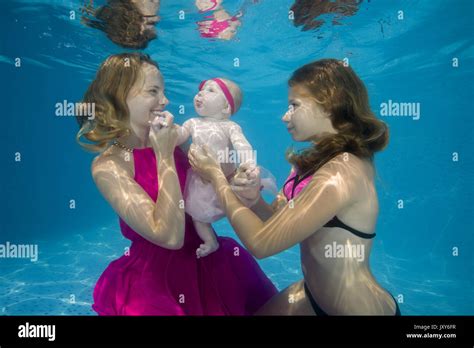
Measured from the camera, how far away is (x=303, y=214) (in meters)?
2.34

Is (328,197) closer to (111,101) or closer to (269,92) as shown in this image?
(111,101)

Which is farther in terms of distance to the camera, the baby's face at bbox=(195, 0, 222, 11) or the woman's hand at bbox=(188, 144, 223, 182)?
the baby's face at bbox=(195, 0, 222, 11)

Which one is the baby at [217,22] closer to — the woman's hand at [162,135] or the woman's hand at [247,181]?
the woman's hand at [162,135]

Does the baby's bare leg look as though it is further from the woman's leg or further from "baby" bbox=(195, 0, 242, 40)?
"baby" bbox=(195, 0, 242, 40)

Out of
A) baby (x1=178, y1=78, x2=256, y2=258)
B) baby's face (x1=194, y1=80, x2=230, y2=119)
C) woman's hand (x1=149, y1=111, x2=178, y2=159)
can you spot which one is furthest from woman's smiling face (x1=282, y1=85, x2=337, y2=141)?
woman's hand (x1=149, y1=111, x2=178, y2=159)

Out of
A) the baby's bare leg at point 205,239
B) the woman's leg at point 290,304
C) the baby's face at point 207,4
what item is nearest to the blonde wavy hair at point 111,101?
the baby's bare leg at point 205,239

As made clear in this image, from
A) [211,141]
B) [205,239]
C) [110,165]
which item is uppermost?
[211,141]

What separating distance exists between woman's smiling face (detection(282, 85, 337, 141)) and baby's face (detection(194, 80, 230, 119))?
740 millimetres

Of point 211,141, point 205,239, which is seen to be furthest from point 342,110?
point 205,239

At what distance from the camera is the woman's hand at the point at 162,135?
2.83 metres

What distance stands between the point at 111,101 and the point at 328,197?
222 cm

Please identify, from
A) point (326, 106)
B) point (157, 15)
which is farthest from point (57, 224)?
point (326, 106)

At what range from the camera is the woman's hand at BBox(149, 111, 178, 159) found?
2832 mm
